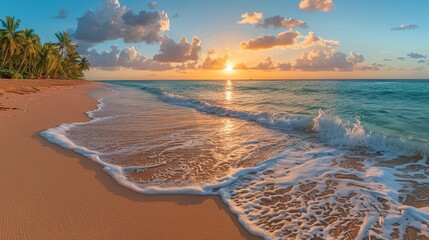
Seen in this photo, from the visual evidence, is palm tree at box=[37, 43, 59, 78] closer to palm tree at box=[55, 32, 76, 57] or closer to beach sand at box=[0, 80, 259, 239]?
palm tree at box=[55, 32, 76, 57]

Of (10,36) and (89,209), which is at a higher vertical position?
(10,36)

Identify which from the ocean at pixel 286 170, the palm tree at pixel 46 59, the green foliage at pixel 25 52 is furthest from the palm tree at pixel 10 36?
the ocean at pixel 286 170

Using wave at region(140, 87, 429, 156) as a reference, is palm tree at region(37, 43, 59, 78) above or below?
above

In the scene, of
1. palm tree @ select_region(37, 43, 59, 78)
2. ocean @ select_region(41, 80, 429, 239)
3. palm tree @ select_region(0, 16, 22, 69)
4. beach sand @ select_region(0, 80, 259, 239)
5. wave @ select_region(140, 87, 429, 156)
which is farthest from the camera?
palm tree @ select_region(37, 43, 59, 78)

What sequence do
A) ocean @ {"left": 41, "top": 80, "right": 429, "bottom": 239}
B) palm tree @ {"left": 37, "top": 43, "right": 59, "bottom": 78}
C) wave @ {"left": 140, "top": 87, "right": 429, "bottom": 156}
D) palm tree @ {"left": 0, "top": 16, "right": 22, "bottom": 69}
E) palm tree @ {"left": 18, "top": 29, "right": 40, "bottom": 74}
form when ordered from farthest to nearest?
1. palm tree @ {"left": 37, "top": 43, "right": 59, "bottom": 78}
2. palm tree @ {"left": 18, "top": 29, "right": 40, "bottom": 74}
3. palm tree @ {"left": 0, "top": 16, "right": 22, "bottom": 69}
4. wave @ {"left": 140, "top": 87, "right": 429, "bottom": 156}
5. ocean @ {"left": 41, "top": 80, "right": 429, "bottom": 239}

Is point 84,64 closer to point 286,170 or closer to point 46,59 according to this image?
point 46,59

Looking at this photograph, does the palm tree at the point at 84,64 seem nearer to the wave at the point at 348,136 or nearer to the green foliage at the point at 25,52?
the green foliage at the point at 25,52

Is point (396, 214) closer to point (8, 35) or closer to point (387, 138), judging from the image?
point (387, 138)

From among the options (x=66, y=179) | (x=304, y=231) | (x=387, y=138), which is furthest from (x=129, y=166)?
(x=387, y=138)

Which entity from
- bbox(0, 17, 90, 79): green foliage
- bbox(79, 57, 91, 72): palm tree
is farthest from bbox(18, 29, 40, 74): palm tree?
bbox(79, 57, 91, 72): palm tree

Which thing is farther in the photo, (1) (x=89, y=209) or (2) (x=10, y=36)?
(2) (x=10, y=36)

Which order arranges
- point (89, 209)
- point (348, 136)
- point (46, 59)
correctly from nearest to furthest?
1. point (89, 209)
2. point (348, 136)
3. point (46, 59)

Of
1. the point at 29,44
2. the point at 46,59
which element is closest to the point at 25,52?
the point at 29,44

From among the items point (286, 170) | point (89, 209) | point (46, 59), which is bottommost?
point (286, 170)
